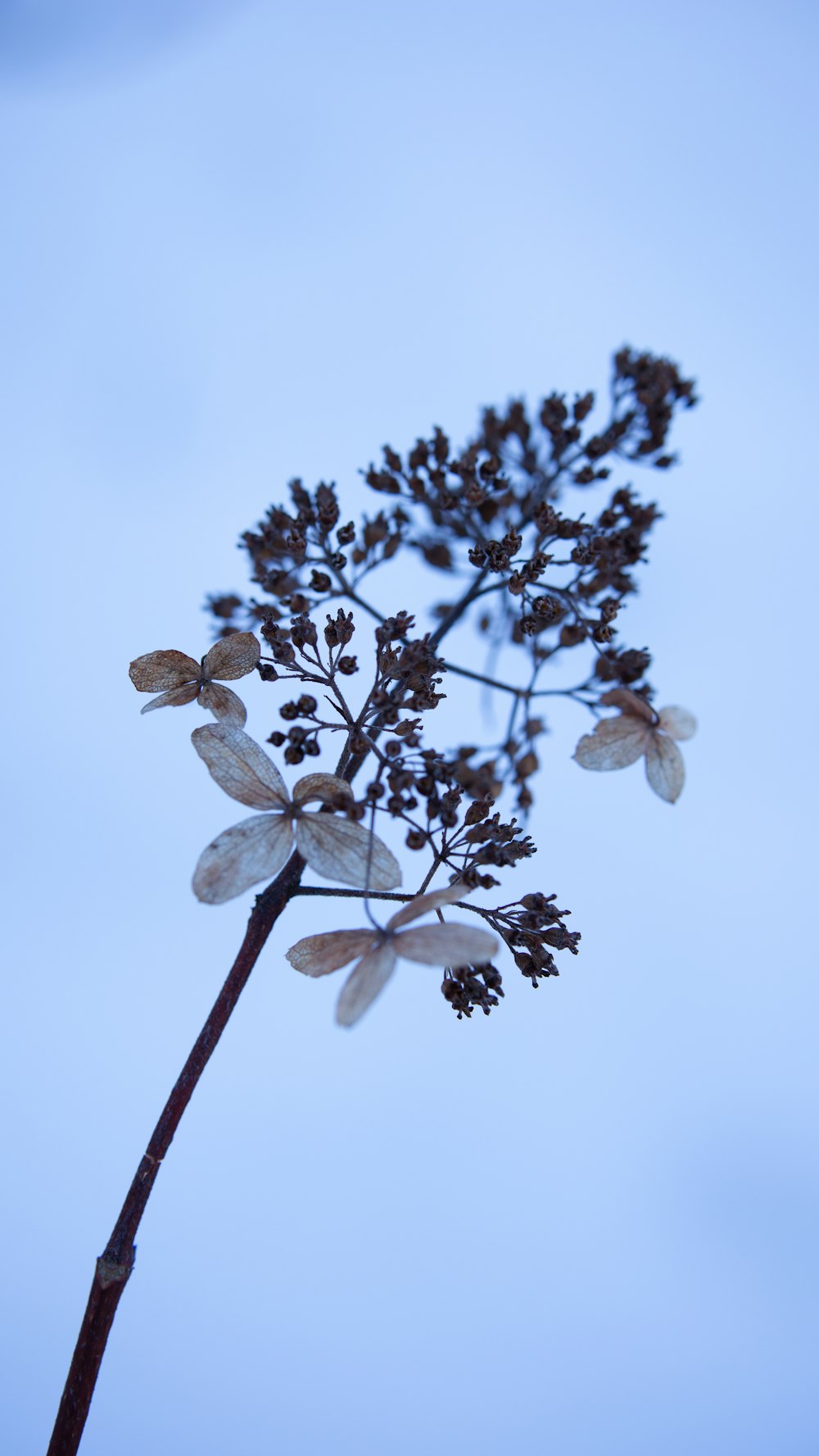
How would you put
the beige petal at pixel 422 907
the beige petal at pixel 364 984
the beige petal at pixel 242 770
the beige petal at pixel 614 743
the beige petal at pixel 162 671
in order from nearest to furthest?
the beige petal at pixel 364 984, the beige petal at pixel 422 907, the beige petal at pixel 242 770, the beige petal at pixel 162 671, the beige petal at pixel 614 743

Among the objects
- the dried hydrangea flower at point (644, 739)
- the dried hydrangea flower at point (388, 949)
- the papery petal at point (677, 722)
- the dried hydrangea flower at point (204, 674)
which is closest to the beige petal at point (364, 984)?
the dried hydrangea flower at point (388, 949)

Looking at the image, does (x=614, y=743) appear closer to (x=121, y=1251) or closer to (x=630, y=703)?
(x=630, y=703)

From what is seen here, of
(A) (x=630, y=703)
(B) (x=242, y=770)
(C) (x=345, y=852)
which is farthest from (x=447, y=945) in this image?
(A) (x=630, y=703)

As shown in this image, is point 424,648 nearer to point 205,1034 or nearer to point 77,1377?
point 205,1034

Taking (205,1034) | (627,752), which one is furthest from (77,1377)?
(627,752)

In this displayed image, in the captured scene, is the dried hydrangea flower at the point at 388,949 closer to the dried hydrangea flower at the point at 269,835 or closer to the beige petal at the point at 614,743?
the dried hydrangea flower at the point at 269,835
